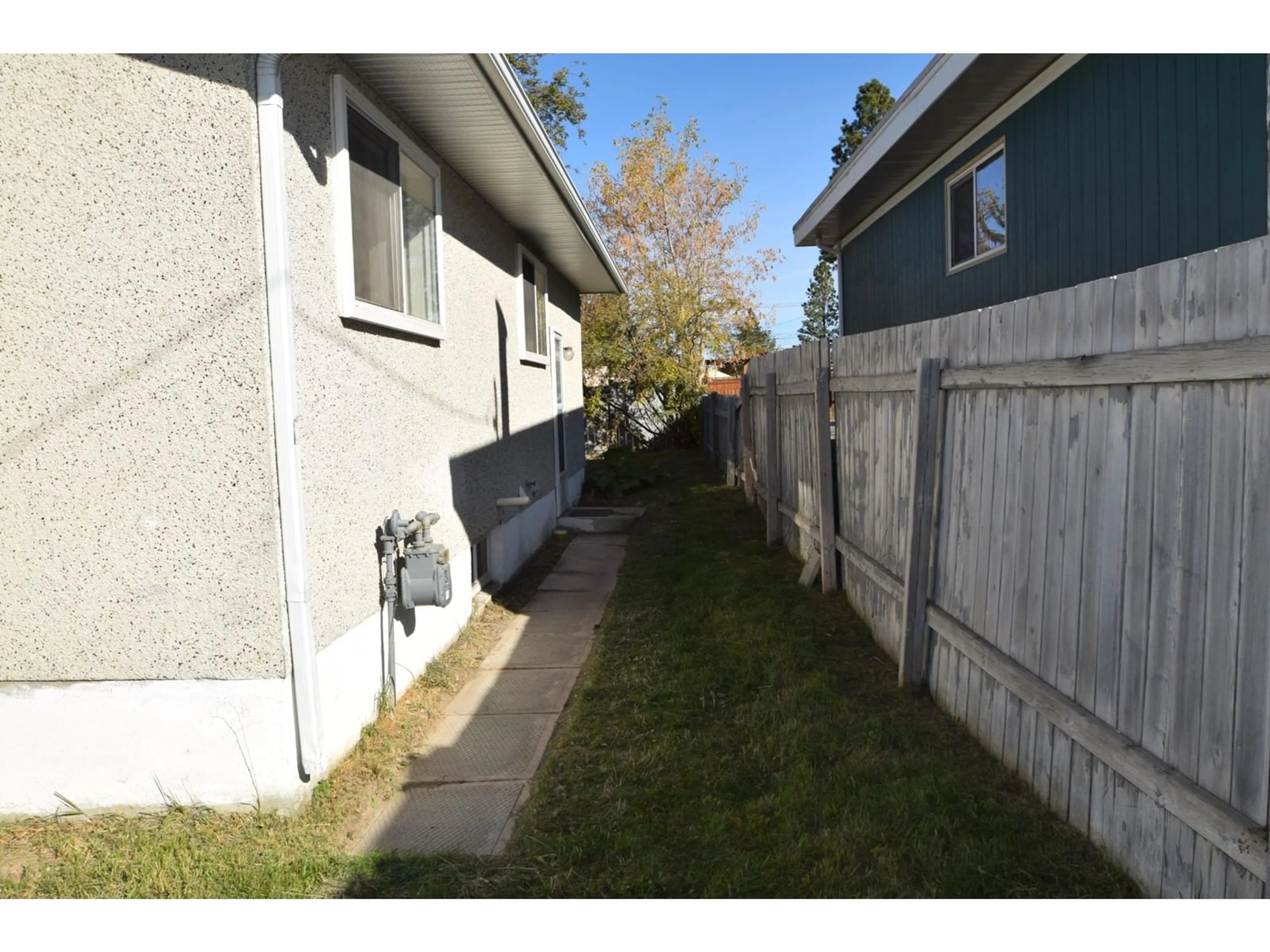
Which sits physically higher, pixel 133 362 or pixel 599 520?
pixel 133 362

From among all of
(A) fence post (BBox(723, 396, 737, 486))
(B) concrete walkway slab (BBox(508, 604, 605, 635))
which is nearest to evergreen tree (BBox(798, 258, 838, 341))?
(A) fence post (BBox(723, 396, 737, 486))

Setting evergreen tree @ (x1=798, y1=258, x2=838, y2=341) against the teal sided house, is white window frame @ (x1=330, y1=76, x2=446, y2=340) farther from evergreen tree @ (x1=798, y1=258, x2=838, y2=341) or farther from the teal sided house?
evergreen tree @ (x1=798, y1=258, x2=838, y2=341)

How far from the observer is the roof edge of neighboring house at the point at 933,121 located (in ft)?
20.4

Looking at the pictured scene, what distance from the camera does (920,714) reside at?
4.27m

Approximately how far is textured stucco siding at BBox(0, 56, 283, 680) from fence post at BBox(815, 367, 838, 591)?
4284mm

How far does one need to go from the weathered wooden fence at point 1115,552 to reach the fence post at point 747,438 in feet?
21.4

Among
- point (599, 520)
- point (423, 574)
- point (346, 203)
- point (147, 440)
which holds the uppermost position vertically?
point (346, 203)

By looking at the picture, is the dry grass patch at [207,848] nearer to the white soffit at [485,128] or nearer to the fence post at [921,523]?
the fence post at [921,523]

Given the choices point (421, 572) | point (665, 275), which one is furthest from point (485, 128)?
point (665, 275)

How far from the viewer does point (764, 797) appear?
3.46 m

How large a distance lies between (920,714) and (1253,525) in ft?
7.67

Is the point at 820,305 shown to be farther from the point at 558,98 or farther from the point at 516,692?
the point at 516,692

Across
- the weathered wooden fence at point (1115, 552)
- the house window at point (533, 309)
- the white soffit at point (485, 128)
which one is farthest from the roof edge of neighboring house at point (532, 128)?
the weathered wooden fence at point (1115, 552)

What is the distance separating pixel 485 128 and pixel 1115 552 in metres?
4.18
